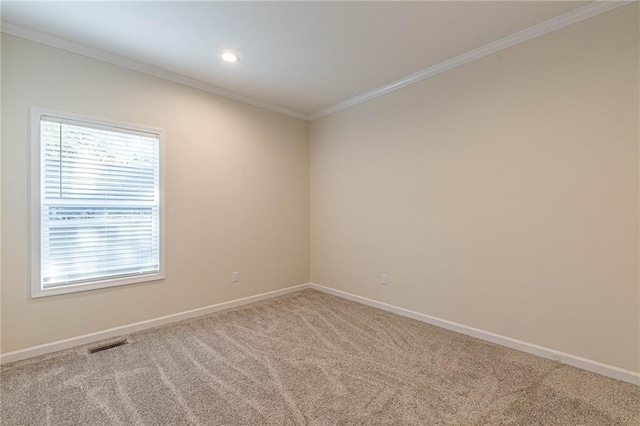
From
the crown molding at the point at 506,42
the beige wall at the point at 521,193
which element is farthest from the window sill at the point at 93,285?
the crown molding at the point at 506,42

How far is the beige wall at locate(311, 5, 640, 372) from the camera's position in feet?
7.00

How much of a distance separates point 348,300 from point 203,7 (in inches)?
139

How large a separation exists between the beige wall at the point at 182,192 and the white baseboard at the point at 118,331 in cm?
5

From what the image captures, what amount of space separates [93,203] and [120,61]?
4.67 feet

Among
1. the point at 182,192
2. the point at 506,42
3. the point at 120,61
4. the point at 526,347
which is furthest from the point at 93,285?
the point at 506,42

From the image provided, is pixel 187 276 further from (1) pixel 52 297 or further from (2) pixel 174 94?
(2) pixel 174 94

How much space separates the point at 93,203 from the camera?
2.79 metres

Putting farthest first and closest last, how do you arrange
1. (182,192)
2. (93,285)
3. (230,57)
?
(182,192) < (230,57) < (93,285)

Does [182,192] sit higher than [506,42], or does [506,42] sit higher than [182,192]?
[506,42]

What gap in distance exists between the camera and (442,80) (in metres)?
3.09

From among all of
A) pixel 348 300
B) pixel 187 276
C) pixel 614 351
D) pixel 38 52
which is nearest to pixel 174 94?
pixel 38 52

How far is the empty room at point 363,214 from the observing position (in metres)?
2.06

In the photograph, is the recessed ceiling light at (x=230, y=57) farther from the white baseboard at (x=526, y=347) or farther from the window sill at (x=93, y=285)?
the white baseboard at (x=526, y=347)

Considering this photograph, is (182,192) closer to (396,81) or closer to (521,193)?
(396,81)
